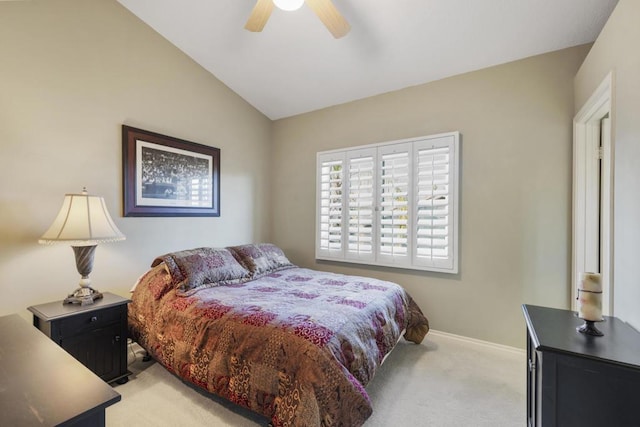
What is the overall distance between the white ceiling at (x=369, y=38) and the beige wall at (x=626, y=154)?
657mm

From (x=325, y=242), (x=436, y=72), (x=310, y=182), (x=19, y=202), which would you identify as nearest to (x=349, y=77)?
(x=436, y=72)

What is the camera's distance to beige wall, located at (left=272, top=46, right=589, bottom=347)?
2.61m

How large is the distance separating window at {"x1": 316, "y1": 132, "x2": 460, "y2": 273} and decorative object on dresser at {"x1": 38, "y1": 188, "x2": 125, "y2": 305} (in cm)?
229

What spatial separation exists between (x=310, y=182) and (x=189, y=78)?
186 centimetres

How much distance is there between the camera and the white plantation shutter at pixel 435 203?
9.84 ft

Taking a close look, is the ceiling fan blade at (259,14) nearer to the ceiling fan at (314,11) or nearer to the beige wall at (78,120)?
the ceiling fan at (314,11)

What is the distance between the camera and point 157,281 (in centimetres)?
251

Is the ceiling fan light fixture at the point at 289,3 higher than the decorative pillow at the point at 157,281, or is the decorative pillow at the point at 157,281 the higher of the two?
the ceiling fan light fixture at the point at 289,3

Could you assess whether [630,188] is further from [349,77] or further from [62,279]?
[62,279]

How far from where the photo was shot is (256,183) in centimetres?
419

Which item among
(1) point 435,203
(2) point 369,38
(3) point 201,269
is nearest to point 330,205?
(1) point 435,203

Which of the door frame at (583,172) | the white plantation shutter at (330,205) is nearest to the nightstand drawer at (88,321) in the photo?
the white plantation shutter at (330,205)

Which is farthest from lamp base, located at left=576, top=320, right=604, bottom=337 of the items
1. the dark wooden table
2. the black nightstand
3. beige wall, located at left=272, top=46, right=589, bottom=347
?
the black nightstand

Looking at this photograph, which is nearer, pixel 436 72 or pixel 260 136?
pixel 436 72
